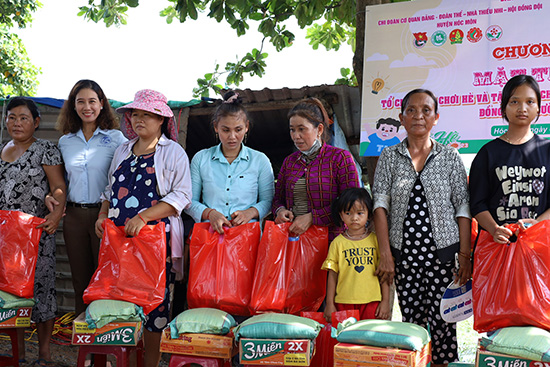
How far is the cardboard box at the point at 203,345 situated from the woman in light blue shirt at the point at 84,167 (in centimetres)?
117

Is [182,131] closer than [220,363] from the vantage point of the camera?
No

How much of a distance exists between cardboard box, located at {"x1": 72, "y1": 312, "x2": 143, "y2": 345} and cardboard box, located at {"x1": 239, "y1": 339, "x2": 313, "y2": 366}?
0.65 m

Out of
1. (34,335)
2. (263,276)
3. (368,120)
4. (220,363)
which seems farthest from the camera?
(34,335)

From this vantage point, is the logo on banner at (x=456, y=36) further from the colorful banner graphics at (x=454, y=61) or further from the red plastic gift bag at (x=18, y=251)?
the red plastic gift bag at (x=18, y=251)

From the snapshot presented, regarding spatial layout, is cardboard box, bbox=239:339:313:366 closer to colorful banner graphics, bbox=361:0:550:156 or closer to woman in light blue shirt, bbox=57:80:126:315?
woman in light blue shirt, bbox=57:80:126:315

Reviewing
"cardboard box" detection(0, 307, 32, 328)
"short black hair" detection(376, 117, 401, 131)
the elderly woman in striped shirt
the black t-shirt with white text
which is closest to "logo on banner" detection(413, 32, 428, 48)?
"short black hair" detection(376, 117, 401, 131)

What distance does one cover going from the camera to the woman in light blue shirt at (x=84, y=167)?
11.3ft

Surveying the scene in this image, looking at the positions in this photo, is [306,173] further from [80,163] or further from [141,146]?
[80,163]

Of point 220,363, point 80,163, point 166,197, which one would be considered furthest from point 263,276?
point 80,163

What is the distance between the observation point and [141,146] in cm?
318

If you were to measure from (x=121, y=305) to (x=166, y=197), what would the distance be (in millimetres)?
670

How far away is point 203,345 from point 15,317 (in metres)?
1.36

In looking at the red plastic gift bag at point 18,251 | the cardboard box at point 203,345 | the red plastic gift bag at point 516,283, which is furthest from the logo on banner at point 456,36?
the red plastic gift bag at point 18,251

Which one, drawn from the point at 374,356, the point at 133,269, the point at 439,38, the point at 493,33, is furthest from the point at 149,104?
the point at 493,33
